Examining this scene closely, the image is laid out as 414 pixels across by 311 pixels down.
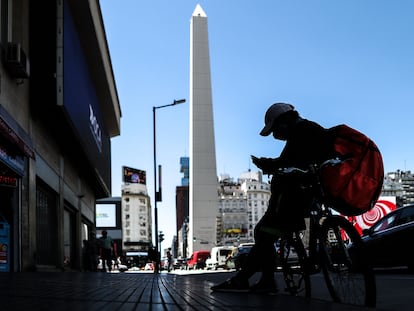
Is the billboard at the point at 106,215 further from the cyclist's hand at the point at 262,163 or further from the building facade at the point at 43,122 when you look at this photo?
the cyclist's hand at the point at 262,163

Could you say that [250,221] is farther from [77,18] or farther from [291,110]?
[291,110]

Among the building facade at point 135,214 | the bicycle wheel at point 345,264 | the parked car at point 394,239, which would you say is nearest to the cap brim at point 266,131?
the bicycle wheel at point 345,264

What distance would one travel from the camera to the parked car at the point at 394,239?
11.4 m

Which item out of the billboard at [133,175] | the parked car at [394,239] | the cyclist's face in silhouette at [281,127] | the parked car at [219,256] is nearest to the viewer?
the cyclist's face in silhouette at [281,127]

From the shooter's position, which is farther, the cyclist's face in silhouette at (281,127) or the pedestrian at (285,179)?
the cyclist's face in silhouette at (281,127)

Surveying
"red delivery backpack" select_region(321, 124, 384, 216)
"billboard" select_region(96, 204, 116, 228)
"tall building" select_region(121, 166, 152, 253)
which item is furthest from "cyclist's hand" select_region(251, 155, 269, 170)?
"tall building" select_region(121, 166, 152, 253)

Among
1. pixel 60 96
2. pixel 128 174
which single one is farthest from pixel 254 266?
pixel 128 174

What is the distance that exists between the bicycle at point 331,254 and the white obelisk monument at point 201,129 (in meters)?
61.6

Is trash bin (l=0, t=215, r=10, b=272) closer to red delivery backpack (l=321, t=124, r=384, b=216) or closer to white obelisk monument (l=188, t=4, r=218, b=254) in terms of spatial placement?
red delivery backpack (l=321, t=124, r=384, b=216)

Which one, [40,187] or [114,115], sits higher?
[114,115]

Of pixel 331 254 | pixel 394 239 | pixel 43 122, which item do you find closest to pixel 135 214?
pixel 43 122

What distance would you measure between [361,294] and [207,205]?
7027 centimetres

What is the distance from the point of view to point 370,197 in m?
3.75

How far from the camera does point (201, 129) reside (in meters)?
68.1
